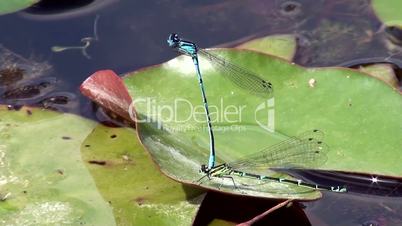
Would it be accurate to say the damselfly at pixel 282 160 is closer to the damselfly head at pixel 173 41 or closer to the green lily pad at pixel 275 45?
the green lily pad at pixel 275 45

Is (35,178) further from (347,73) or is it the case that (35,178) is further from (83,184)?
(347,73)

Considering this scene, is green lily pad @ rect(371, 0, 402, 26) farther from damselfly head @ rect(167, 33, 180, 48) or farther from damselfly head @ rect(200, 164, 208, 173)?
damselfly head @ rect(200, 164, 208, 173)

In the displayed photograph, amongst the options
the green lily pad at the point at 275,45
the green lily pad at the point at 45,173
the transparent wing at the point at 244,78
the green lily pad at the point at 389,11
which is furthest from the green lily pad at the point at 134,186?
the green lily pad at the point at 389,11

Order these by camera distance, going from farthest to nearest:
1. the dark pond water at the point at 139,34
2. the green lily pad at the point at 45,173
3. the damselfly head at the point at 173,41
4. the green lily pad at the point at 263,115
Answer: the dark pond water at the point at 139,34, the damselfly head at the point at 173,41, the green lily pad at the point at 263,115, the green lily pad at the point at 45,173

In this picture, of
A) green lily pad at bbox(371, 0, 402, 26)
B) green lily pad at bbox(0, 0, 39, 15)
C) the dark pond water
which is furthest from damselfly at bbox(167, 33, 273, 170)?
green lily pad at bbox(0, 0, 39, 15)

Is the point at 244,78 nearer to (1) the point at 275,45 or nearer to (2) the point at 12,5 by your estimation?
(1) the point at 275,45

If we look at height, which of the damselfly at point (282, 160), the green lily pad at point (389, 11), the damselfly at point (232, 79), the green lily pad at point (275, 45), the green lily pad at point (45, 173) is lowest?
the green lily pad at point (45, 173)

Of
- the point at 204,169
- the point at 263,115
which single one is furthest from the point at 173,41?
the point at 204,169

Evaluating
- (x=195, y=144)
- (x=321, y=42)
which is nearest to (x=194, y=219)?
(x=195, y=144)
